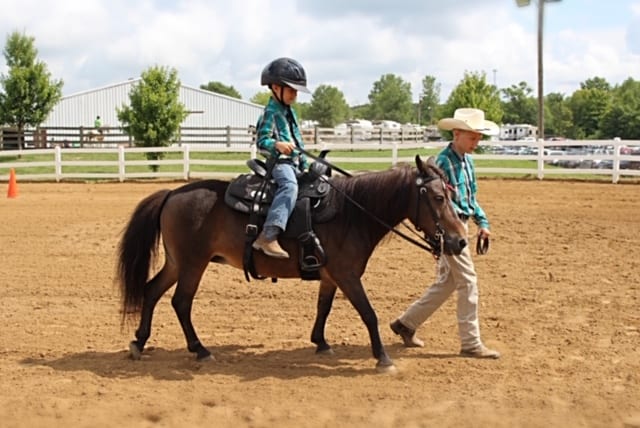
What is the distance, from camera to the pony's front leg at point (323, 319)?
6520mm

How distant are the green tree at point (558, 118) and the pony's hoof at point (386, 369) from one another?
3185 inches

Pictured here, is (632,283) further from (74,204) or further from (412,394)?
(74,204)

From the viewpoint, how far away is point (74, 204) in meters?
16.8

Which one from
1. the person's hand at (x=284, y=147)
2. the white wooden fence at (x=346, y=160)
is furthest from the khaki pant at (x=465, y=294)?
the white wooden fence at (x=346, y=160)

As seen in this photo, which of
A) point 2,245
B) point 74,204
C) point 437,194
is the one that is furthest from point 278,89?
point 74,204

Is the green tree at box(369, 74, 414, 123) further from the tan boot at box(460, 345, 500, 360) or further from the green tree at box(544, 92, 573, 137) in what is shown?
the tan boot at box(460, 345, 500, 360)

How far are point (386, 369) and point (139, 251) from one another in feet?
8.13

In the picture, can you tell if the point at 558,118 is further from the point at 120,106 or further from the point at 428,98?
the point at 120,106

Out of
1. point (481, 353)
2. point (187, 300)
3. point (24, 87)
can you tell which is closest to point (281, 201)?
point (187, 300)

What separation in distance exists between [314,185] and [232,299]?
9.54 ft

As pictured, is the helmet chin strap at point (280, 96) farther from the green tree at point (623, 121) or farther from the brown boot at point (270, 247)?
the green tree at point (623, 121)

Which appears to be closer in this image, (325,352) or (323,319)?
(325,352)

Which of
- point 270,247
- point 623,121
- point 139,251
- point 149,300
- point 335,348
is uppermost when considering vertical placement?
point 623,121

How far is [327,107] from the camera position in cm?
9956
